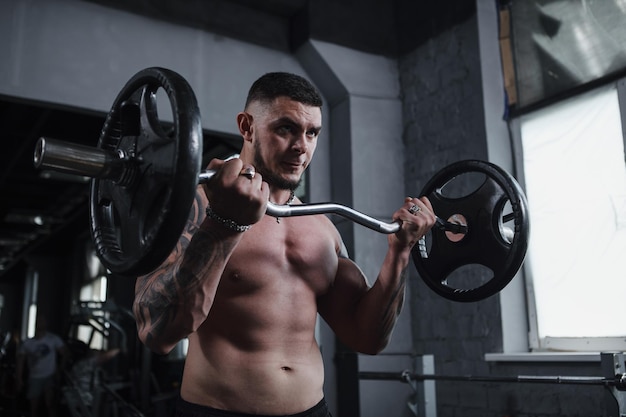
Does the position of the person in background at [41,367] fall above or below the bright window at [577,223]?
below

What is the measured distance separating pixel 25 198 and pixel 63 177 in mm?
1728

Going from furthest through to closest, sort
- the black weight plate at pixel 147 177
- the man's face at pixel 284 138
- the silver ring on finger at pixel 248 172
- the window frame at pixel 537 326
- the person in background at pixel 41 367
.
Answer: the person in background at pixel 41 367, the window frame at pixel 537 326, the man's face at pixel 284 138, the silver ring on finger at pixel 248 172, the black weight plate at pixel 147 177

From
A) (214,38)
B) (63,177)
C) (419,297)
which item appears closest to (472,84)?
(419,297)

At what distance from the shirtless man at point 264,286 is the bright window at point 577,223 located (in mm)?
1306

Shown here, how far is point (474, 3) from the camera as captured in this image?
9.76 feet

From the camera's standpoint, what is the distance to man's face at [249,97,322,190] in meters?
1.36

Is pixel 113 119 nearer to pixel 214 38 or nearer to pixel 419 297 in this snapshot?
pixel 214 38

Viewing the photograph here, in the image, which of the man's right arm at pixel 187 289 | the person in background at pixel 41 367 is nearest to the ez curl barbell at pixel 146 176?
the man's right arm at pixel 187 289

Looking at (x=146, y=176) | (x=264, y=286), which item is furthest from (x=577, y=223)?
(x=146, y=176)

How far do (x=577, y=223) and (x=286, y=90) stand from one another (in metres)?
1.69

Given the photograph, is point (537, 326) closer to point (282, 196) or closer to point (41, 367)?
point (282, 196)

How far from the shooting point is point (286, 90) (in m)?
1.40

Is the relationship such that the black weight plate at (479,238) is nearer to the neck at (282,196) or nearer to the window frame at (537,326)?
the neck at (282,196)

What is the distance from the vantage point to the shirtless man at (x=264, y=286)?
1.10m
